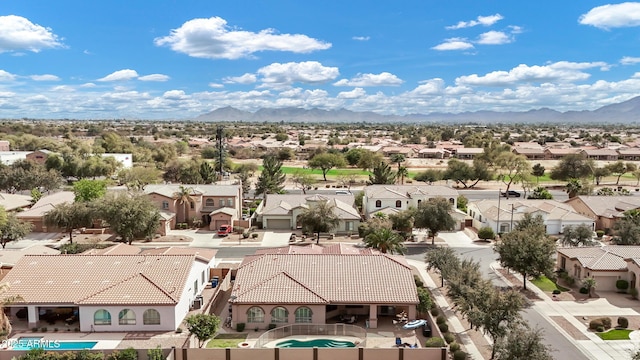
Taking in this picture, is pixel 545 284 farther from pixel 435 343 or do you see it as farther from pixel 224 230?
pixel 224 230

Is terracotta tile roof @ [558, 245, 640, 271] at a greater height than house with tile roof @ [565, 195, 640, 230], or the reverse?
house with tile roof @ [565, 195, 640, 230]

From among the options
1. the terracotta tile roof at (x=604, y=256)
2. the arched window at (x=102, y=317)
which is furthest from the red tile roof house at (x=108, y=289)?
the terracotta tile roof at (x=604, y=256)

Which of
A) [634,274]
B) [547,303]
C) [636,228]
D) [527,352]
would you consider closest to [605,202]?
[636,228]

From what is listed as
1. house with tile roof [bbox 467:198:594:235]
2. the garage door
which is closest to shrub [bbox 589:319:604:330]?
house with tile roof [bbox 467:198:594:235]

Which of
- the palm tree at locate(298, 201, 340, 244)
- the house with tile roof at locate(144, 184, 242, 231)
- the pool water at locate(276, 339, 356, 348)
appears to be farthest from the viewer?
the house with tile roof at locate(144, 184, 242, 231)

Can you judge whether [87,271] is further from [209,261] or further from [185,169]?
[185,169]

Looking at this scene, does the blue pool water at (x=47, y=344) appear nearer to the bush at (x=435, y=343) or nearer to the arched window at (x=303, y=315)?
the arched window at (x=303, y=315)

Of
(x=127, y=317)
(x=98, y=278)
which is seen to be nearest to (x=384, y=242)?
(x=127, y=317)

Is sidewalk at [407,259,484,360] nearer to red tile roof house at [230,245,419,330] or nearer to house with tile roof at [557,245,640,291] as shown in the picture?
red tile roof house at [230,245,419,330]
